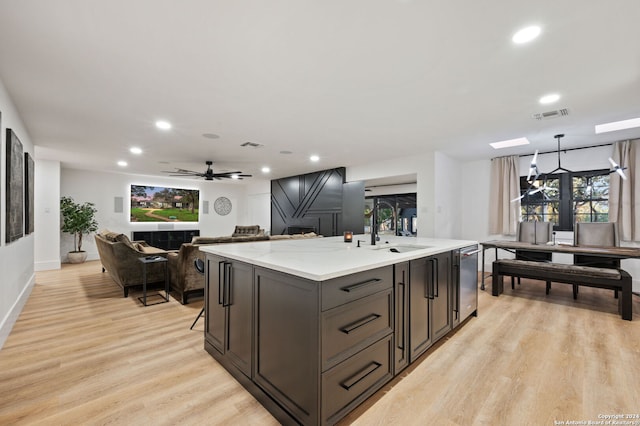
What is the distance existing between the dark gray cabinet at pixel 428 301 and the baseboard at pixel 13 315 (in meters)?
3.64

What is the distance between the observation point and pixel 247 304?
189cm

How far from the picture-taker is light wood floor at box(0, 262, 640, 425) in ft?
5.48

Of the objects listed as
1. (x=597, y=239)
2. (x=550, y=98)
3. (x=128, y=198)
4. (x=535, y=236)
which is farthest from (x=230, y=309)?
(x=128, y=198)

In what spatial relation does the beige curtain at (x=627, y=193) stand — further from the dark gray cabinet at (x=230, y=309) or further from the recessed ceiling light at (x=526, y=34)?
the dark gray cabinet at (x=230, y=309)

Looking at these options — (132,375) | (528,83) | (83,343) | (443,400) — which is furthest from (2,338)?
(528,83)

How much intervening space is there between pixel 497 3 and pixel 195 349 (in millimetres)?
3417

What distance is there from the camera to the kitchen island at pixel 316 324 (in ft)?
4.79

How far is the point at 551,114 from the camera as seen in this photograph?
11.7ft

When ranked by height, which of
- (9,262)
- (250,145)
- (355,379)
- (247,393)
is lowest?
(247,393)

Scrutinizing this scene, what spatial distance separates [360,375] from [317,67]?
2.42 m

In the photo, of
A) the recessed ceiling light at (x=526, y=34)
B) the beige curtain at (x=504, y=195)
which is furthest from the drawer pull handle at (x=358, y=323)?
the beige curtain at (x=504, y=195)

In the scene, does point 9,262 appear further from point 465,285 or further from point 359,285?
point 465,285

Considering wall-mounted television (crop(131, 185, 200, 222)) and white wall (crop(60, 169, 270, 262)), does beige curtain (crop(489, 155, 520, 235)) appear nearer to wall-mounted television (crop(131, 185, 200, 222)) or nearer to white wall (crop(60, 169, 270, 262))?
white wall (crop(60, 169, 270, 262))

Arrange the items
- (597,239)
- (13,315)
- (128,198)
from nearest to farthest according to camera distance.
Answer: (13,315) < (597,239) < (128,198)
